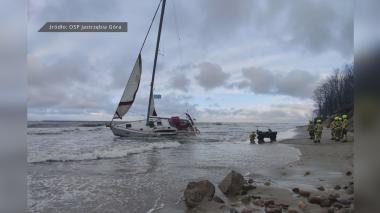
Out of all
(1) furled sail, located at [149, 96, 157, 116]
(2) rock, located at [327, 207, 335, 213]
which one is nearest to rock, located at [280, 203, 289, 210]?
(2) rock, located at [327, 207, 335, 213]

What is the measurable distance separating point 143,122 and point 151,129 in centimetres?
199

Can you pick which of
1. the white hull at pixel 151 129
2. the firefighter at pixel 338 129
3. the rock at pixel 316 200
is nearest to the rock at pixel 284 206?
the rock at pixel 316 200

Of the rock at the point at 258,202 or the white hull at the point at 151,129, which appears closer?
the rock at the point at 258,202

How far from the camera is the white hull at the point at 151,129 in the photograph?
1262 inches

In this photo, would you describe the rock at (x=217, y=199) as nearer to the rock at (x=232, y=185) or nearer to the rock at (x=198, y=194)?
the rock at (x=198, y=194)

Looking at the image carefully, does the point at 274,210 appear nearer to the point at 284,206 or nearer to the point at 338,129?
the point at 284,206

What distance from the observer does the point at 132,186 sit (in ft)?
28.3

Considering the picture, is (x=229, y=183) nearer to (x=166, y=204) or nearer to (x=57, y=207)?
(x=166, y=204)

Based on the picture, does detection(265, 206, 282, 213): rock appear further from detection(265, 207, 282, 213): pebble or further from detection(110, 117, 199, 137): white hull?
detection(110, 117, 199, 137): white hull

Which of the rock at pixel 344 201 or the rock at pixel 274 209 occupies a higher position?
the rock at pixel 344 201

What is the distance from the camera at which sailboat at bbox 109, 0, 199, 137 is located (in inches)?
1241

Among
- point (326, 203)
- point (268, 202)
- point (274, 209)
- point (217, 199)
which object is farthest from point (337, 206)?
point (217, 199)

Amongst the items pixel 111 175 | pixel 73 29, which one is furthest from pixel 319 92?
pixel 73 29

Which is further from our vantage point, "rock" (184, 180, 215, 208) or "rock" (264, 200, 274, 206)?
"rock" (184, 180, 215, 208)
